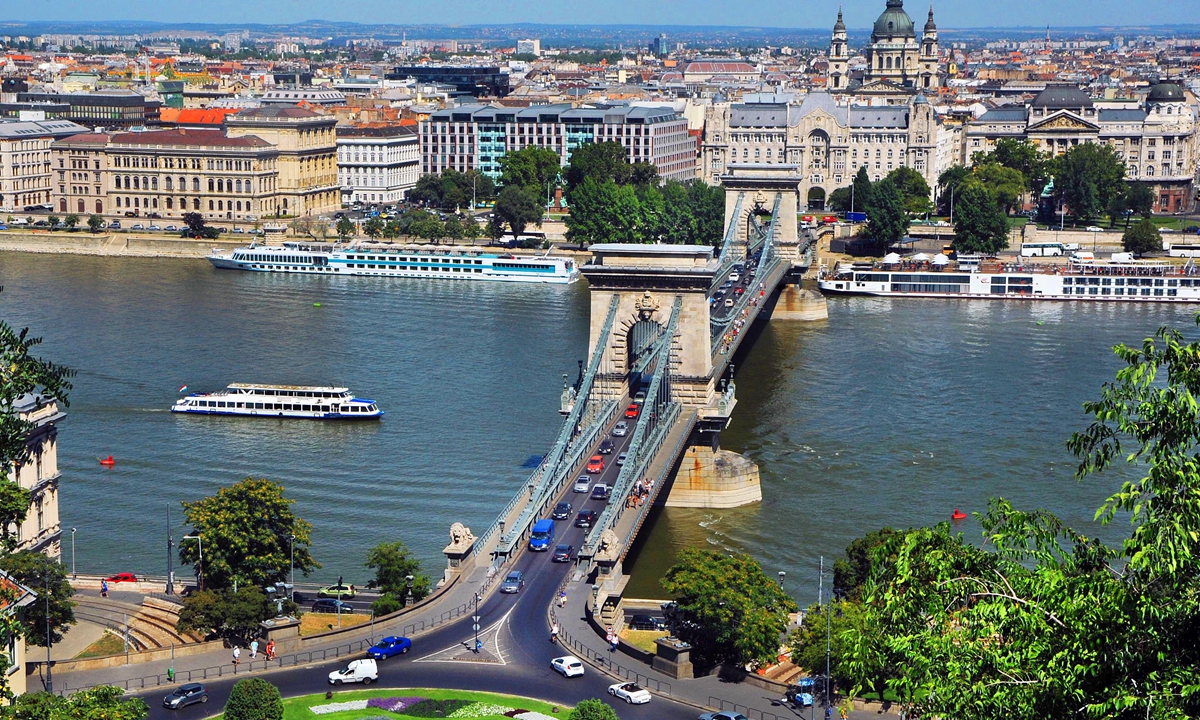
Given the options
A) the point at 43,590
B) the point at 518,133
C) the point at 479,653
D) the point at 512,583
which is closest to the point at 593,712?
the point at 479,653

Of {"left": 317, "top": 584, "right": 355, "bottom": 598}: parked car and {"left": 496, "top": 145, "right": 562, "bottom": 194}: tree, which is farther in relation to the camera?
{"left": 496, "top": 145, "right": 562, "bottom": 194}: tree

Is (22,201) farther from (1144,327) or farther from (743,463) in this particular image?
(743,463)

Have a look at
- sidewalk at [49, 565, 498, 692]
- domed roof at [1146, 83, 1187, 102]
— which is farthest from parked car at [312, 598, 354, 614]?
domed roof at [1146, 83, 1187, 102]

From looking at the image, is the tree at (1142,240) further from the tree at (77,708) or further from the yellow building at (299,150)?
the tree at (77,708)

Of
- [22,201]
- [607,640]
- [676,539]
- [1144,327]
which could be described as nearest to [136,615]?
[607,640]

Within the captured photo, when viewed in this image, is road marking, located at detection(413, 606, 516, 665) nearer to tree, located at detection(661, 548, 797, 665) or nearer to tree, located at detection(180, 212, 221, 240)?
tree, located at detection(661, 548, 797, 665)

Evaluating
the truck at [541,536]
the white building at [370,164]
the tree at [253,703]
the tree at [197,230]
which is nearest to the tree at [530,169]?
the white building at [370,164]
